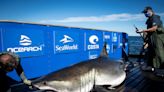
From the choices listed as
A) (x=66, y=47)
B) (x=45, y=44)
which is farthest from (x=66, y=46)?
(x=45, y=44)

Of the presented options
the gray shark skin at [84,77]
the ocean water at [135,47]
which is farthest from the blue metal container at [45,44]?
the ocean water at [135,47]

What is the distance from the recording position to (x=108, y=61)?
4.16 meters

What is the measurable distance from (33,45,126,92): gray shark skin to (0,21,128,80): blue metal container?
342 cm

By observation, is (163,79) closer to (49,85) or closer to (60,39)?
(49,85)

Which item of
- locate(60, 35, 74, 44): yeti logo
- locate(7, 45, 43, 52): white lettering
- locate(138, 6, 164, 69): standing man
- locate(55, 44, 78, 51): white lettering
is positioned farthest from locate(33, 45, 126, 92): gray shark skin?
locate(60, 35, 74, 44): yeti logo

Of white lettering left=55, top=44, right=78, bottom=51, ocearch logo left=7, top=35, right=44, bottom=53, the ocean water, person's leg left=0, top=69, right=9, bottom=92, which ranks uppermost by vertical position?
ocearch logo left=7, top=35, right=44, bottom=53

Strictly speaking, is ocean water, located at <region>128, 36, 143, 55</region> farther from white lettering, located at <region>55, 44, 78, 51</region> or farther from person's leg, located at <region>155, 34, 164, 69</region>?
person's leg, located at <region>155, 34, 164, 69</region>

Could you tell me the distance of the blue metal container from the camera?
6469 millimetres

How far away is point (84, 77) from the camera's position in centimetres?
337

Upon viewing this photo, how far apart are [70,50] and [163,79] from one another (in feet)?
A: 14.2

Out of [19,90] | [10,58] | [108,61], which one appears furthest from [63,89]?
[19,90]

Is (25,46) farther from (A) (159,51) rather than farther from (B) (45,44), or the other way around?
(A) (159,51)

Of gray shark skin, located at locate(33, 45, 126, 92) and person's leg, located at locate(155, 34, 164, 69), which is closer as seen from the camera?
gray shark skin, located at locate(33, 45, 126, 92)

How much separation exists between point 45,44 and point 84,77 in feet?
14.9
